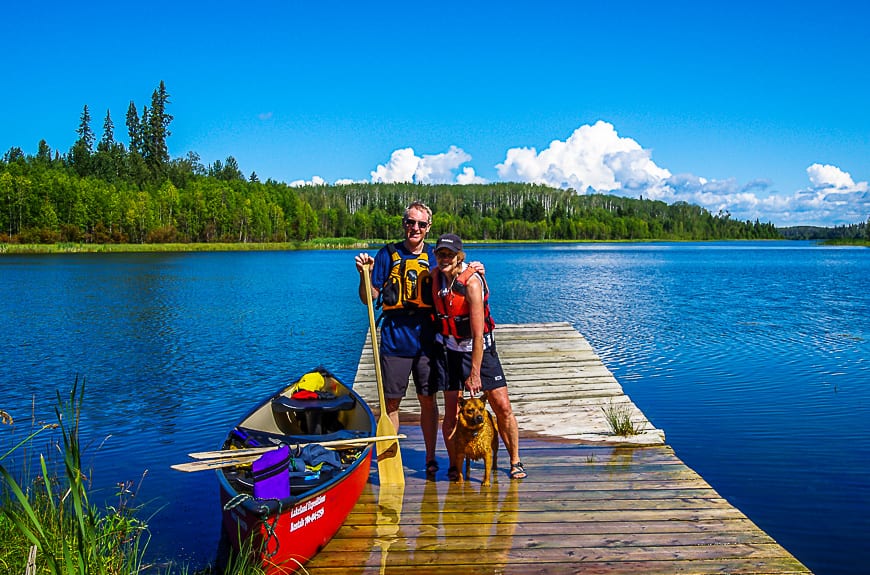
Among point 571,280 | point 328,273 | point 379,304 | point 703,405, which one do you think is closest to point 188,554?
point 379,304

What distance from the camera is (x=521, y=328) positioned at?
12172 mm

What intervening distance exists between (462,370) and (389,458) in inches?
36.0

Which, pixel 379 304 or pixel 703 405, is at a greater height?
pixel 379 304

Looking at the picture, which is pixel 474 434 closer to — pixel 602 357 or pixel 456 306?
pixel 456 306

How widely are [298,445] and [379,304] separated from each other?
119 centimetres

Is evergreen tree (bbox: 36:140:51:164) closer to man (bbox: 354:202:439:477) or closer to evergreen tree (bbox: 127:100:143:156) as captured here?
evergreen tree (bbox: 127:100:143:156)

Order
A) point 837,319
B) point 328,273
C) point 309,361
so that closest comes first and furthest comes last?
point 309,361, point 837,319, point 328,273

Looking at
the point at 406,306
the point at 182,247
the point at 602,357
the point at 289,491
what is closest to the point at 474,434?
the point at 406,306

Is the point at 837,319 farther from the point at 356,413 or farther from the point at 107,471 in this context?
the point at 107,471

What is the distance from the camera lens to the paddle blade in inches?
213

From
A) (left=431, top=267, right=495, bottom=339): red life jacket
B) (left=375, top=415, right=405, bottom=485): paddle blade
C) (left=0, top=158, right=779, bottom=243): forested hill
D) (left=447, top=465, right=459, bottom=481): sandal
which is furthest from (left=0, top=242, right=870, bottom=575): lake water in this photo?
(left=0, top=158, right=779, bottom=243): forested hill

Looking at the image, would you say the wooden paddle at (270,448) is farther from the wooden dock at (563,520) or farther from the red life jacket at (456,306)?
the red life jacket at (456,306)

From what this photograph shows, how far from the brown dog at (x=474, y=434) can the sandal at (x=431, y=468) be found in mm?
272

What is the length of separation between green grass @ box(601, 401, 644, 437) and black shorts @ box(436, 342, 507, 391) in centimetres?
195
